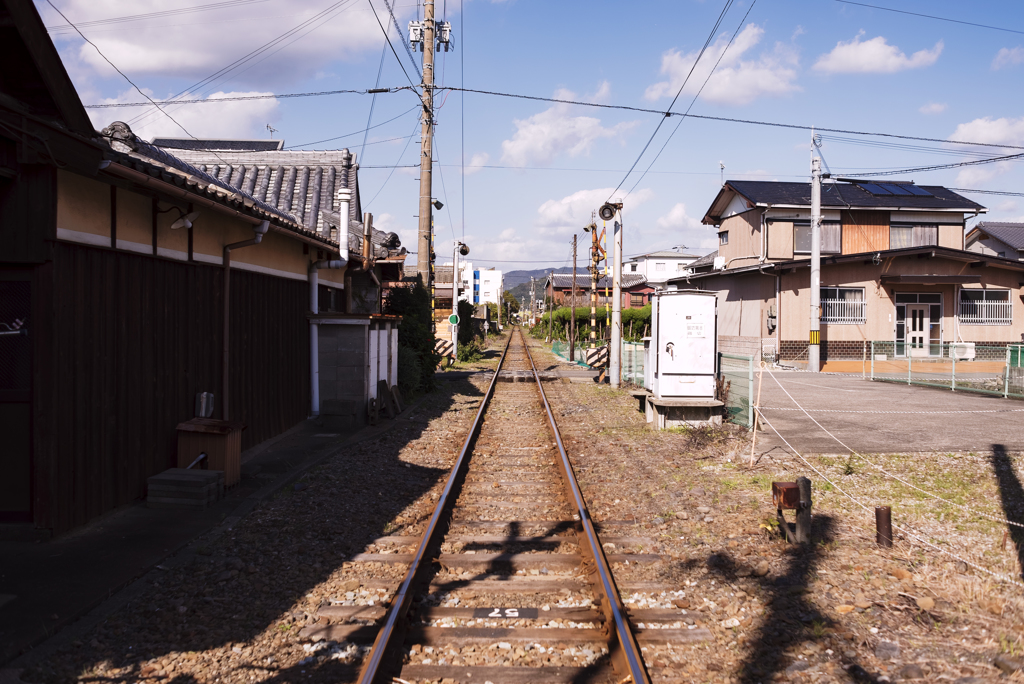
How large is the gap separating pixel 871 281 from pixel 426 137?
17738 millimetres

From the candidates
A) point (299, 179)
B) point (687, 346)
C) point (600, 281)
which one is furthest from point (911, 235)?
point (600, 281)

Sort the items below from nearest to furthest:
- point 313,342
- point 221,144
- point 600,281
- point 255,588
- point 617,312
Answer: point 255,588
point 313,342
point 617,312
point 221,144
point 600,281

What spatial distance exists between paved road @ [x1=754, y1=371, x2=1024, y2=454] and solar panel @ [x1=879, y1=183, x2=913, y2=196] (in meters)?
16.0

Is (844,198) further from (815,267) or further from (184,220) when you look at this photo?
(184,220)

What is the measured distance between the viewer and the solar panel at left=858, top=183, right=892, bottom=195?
102 ft

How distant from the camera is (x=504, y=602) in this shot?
4.73 meters

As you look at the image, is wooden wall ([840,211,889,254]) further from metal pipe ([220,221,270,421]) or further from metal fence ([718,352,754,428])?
metal pipe ([220,221,270,421])

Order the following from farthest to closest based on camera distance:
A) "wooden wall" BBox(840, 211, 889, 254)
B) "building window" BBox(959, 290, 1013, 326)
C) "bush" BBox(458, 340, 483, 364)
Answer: "bush" BBox(458, 340, 483, 364) → "wooden wall" BBox(840, 211, 889, 254) → "building window" BBox(959, 290, 1013, 326)

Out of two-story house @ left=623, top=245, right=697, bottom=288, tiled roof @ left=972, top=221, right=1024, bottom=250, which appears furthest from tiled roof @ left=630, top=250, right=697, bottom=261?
tiled roof @ left=972, top=221, right=1024, bottom=250

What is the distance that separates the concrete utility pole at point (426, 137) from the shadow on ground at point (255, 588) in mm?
11389

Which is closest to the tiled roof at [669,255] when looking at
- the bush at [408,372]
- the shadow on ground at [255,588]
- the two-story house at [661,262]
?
the two-story house at [661,262]

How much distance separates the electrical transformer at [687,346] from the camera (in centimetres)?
1220

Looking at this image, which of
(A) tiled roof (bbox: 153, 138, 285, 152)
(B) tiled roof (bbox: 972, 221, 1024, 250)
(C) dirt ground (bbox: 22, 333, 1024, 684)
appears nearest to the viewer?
(C) dirt ground (bbox: 22, 333, 1024, 684)

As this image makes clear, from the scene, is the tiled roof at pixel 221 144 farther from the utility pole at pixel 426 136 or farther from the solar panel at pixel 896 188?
the solar panel at pixel 896 188
